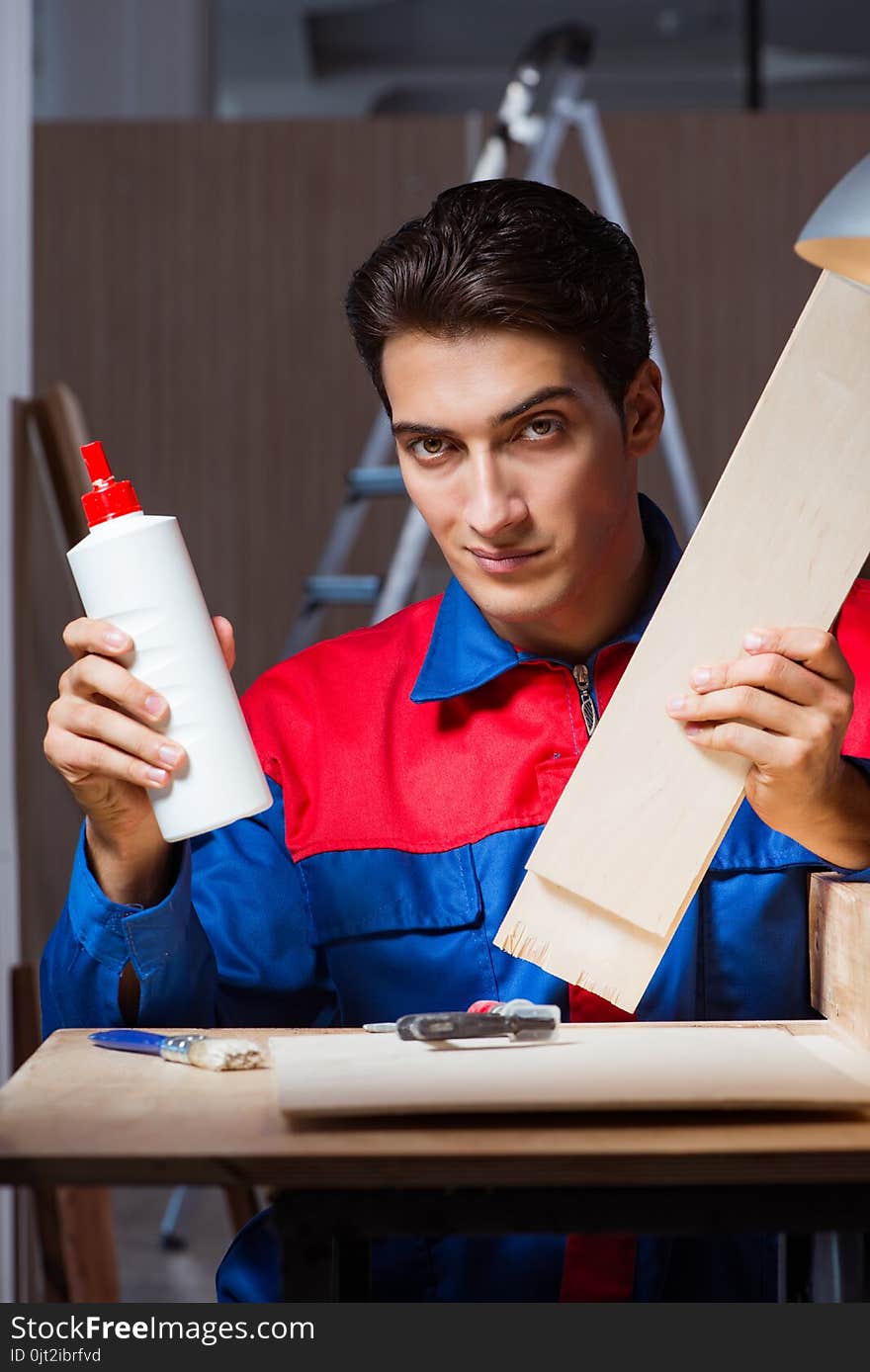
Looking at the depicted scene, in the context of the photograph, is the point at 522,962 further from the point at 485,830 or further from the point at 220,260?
the point at 220,260

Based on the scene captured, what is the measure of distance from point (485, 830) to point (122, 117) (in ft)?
10.6

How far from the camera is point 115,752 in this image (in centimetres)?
96

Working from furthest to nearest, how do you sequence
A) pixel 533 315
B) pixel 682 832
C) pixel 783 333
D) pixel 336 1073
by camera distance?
1. pixel 783 333
2. pixel 533 315
3. pixel 682 832
4. pixel 336 1073

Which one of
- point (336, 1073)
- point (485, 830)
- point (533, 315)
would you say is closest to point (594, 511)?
point (533, 315)

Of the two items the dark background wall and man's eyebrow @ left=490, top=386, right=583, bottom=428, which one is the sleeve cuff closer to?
man's eyebrow @ left=490, top=386, right=583, bottom=428

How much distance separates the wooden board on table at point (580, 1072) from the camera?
758 mm

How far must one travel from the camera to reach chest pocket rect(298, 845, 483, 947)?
1.28 metres

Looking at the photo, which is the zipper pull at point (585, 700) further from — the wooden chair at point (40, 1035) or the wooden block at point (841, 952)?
the wooden chair at point (40, 1035)

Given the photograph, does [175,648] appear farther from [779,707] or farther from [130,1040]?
[779,707]

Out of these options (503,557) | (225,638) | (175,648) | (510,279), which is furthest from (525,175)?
(175,648)

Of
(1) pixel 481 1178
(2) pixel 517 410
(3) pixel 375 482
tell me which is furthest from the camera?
(3) pixel 375 482

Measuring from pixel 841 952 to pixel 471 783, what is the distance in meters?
0.38

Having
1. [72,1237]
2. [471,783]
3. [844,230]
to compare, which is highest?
[844,230]

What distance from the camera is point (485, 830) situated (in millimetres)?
1288
